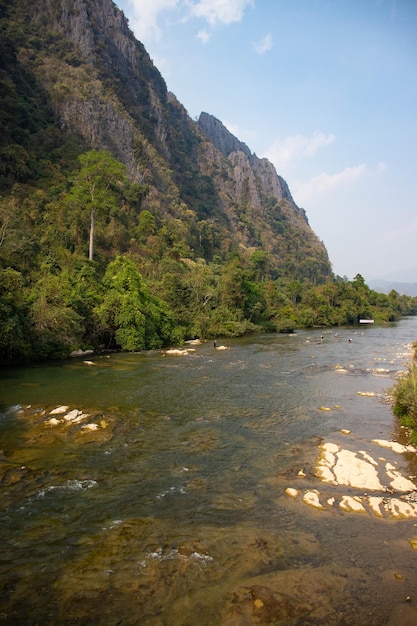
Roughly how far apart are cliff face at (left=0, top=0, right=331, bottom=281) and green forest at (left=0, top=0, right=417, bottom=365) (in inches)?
35.1

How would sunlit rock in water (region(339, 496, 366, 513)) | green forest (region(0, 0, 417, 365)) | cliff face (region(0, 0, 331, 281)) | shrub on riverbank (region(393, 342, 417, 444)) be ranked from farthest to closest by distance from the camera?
cliff face (region(0, 0, 331, 281))
green forest (region(0, 0, 417, 365))
shrub on riverbank (region(393, 342, 417, 444))
sunlit rock in water (region(339, 496, 366, 513))

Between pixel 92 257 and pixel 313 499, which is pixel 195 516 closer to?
pixel 313 499

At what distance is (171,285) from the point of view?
4431cm

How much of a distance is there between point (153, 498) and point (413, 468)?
23.3ft

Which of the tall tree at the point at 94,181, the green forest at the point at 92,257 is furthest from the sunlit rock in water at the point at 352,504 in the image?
the tall tree at the point at 94,181

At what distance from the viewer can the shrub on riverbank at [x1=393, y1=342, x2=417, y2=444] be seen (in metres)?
13.3

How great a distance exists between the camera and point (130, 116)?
103875 millimetres

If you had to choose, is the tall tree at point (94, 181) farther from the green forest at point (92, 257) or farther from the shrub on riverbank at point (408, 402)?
the shrub on riverbank at point (408, 402)

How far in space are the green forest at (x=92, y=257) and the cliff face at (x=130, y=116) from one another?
89 cm

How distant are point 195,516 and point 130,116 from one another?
114 meters

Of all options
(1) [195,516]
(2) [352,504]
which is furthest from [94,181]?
(2) [352,504]

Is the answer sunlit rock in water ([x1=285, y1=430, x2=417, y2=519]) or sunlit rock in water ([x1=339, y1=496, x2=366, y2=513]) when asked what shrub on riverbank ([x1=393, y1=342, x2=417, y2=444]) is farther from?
sunlit rock in water ([x1=339, y1=496, x2=366, y2=513])

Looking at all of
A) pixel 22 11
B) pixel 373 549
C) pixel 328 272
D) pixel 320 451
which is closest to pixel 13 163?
pixel 320 451

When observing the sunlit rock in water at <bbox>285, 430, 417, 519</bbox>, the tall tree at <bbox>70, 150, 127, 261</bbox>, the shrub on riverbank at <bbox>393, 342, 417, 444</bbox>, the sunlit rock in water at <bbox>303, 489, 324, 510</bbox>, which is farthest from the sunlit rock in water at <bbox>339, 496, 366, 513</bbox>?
the tall tree at <bbox>70, 150, 127, 261</bbox>
